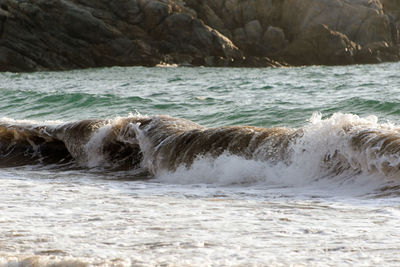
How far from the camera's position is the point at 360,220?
13.6 ft

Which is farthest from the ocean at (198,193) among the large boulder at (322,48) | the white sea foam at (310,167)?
the large boulder at (322,48)

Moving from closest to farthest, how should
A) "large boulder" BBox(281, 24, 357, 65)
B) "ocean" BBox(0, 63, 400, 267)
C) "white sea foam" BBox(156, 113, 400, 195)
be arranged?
"ocean" BBox(0, 63, 400, 267), "white sea foam" BBox(156, 113, 400, 195), "large boulder" BBox(281, 24, 357, 65)

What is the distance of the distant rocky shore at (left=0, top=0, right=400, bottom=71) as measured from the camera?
165 ft

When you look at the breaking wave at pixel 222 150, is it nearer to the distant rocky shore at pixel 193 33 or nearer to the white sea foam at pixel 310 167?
A: the white sea foam at pixel 310 167

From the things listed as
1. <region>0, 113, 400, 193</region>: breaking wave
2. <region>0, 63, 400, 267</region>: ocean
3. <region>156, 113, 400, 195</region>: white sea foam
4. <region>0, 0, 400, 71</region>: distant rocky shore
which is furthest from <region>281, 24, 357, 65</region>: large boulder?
<region>156, 113, 400, 195</region>: white sea foam

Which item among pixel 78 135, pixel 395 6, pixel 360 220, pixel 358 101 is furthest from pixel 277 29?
pixel 360 220

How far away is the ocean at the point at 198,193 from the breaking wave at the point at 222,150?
2cm

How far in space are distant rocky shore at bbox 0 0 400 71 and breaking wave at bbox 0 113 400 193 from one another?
133 feet

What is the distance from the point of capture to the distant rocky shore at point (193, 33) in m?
50.2

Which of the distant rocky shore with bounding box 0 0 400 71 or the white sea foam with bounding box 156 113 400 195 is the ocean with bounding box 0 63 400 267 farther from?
the distant rocky shore with bounding box 0 0 400 71

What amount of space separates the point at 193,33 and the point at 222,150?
4896 centimetres

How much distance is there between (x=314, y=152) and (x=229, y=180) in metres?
0.92

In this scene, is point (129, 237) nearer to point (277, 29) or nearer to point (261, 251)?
point (261, 251)

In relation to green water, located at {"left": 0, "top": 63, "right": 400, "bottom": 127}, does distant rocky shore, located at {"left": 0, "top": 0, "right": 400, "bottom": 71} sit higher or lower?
higher
